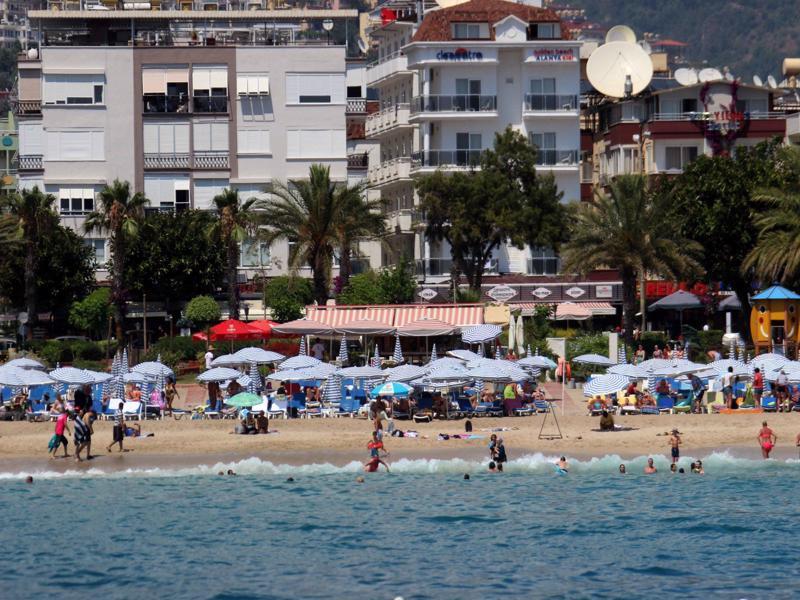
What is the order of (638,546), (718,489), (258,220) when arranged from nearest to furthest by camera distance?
(638,546) < (718,489) < (258,220)

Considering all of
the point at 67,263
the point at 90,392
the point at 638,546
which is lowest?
the point at 638,546

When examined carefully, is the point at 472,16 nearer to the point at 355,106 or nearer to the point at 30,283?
the point at 355,106

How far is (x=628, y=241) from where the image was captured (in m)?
69.1

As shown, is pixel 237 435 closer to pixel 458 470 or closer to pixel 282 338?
pixel 458 470

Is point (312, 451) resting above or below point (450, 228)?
below

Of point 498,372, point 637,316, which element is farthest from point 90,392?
point 637,316

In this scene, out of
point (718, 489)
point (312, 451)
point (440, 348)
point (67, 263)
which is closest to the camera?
point (718, 489)

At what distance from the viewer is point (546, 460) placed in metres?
45.7

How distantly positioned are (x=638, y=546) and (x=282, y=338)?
34165 mm

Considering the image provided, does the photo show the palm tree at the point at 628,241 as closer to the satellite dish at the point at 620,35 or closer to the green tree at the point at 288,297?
the green tree at the point at 288,297

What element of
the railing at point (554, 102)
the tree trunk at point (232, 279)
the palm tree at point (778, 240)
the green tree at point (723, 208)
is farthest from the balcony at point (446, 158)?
the palm tree at point (778, 240)

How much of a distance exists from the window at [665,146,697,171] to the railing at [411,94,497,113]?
9.26 meters

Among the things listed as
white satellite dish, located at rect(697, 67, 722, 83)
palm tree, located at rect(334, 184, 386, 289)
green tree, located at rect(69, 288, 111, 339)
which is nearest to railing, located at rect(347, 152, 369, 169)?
white satellite dish, located at rect(697, 67, 722, 83)

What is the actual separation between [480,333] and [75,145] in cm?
2935
